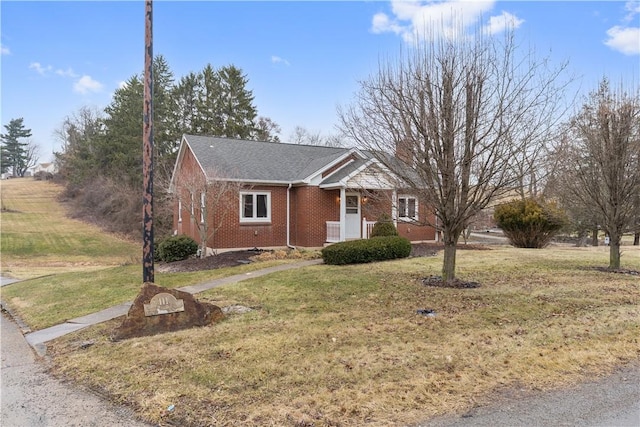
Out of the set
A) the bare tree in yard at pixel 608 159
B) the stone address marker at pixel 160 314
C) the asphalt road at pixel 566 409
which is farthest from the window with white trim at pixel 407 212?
the asphalt road at pixel 566 409

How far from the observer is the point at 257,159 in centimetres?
1942

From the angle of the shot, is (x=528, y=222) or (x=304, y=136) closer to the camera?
(x=528, y=222)

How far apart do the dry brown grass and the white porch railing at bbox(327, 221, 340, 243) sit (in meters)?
9.12

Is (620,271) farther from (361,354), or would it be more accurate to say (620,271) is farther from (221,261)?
(221,261)

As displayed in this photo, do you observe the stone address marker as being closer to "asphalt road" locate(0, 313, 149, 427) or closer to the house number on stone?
the house number on stone

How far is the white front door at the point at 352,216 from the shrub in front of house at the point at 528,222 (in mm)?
6312

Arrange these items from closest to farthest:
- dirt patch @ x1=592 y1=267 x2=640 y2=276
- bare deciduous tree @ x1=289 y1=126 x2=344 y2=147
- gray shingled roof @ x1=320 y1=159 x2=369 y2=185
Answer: dirt patch @ x1=592 y1=267 x2=640 y2=276, gray shingled roof @ x1=320 y1=159 x2=369 y2=185, bare deciduous tree @ x1=289 y1=126 x2=344 y2=147

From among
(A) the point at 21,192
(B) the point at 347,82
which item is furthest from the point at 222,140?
(A) the point at 21,192

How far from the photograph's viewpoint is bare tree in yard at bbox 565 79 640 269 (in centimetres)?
984

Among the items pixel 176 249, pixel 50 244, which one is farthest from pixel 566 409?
pixel 50 244

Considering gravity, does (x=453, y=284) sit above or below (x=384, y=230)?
below

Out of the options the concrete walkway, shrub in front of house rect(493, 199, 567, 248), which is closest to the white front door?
shrub in front of house rect(493, 199, 567, 248)

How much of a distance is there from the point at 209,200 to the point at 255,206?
8.19 ft

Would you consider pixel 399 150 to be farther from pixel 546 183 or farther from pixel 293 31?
pixel 293 31
